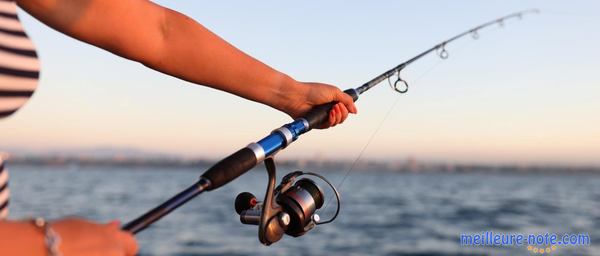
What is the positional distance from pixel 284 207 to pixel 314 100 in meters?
0.43

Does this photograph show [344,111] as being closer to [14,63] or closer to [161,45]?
[161,45]

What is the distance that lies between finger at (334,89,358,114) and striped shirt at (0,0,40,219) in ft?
4.23

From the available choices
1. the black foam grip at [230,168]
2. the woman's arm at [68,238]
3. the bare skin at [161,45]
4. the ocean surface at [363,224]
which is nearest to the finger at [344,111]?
the bare skin at [161,45]

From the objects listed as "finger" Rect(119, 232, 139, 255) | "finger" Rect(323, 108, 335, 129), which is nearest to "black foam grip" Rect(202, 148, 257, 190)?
"finger" Rect(119, 232, 139, 255)

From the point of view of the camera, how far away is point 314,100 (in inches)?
88.0

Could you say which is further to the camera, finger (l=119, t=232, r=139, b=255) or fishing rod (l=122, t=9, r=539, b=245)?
fishing rod (l=122, t=9, r=539, b=245)

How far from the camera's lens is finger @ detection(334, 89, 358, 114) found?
91.3 inches

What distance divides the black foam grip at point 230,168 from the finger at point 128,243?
37 cm

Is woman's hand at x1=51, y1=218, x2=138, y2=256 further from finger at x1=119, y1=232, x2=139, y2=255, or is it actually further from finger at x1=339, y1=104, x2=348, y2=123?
finger at x1=339, y1=104, x2=348, y2=123

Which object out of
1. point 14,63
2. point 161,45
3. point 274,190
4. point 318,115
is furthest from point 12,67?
point 318,115

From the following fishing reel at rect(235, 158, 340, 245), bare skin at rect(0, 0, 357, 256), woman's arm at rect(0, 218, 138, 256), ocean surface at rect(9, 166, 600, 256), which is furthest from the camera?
ocean surface at rect(9, 166, 600, 256)

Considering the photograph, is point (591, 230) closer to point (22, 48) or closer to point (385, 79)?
point (385, 79)

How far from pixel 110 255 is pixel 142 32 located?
760 mm

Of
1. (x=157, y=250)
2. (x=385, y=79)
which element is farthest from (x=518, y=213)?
(x=385, y=79)
